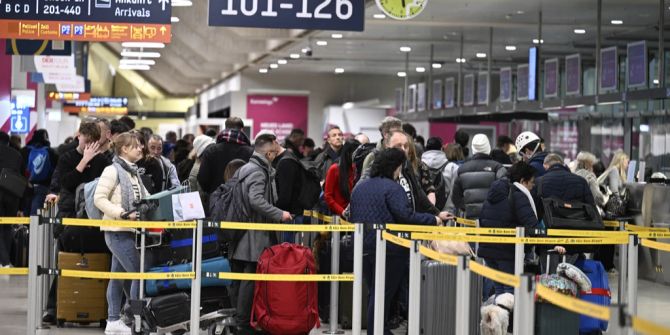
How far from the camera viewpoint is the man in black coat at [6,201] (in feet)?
49.3

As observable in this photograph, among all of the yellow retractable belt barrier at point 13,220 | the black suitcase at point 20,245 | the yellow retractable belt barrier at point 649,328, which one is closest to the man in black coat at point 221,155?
the yellow retractable belt barrier at point 13,220

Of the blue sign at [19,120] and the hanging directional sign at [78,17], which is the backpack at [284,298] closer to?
the hanging directional sign at [78,17]

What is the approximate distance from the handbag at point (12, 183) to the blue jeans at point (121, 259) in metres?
5.54

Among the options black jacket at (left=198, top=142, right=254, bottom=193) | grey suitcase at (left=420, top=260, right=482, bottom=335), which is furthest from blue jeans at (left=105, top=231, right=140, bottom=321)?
grey suitcase at (left=420, top=260, right=482, bottom=335)

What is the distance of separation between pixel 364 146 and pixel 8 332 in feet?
11.2

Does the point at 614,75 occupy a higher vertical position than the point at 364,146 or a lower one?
higher

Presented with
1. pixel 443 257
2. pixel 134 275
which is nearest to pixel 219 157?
pixel 134 275

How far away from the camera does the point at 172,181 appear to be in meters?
11.2

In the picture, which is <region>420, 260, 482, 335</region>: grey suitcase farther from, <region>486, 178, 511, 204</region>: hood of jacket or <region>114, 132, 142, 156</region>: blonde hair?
<region>114, 132, 142, 156</region>: blonde hair

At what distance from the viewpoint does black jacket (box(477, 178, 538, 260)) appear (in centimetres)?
952

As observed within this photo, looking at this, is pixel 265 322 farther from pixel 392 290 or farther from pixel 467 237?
pixel 467 237

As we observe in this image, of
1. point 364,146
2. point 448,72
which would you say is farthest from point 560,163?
point 448,72

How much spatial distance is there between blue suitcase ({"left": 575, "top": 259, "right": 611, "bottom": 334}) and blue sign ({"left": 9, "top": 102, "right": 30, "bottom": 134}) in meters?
16.2

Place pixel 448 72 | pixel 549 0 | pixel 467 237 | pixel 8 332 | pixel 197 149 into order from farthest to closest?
pixel 448 72
pixel 549 0
pixel 197 149
pixel 8 332
pixel 467 237
